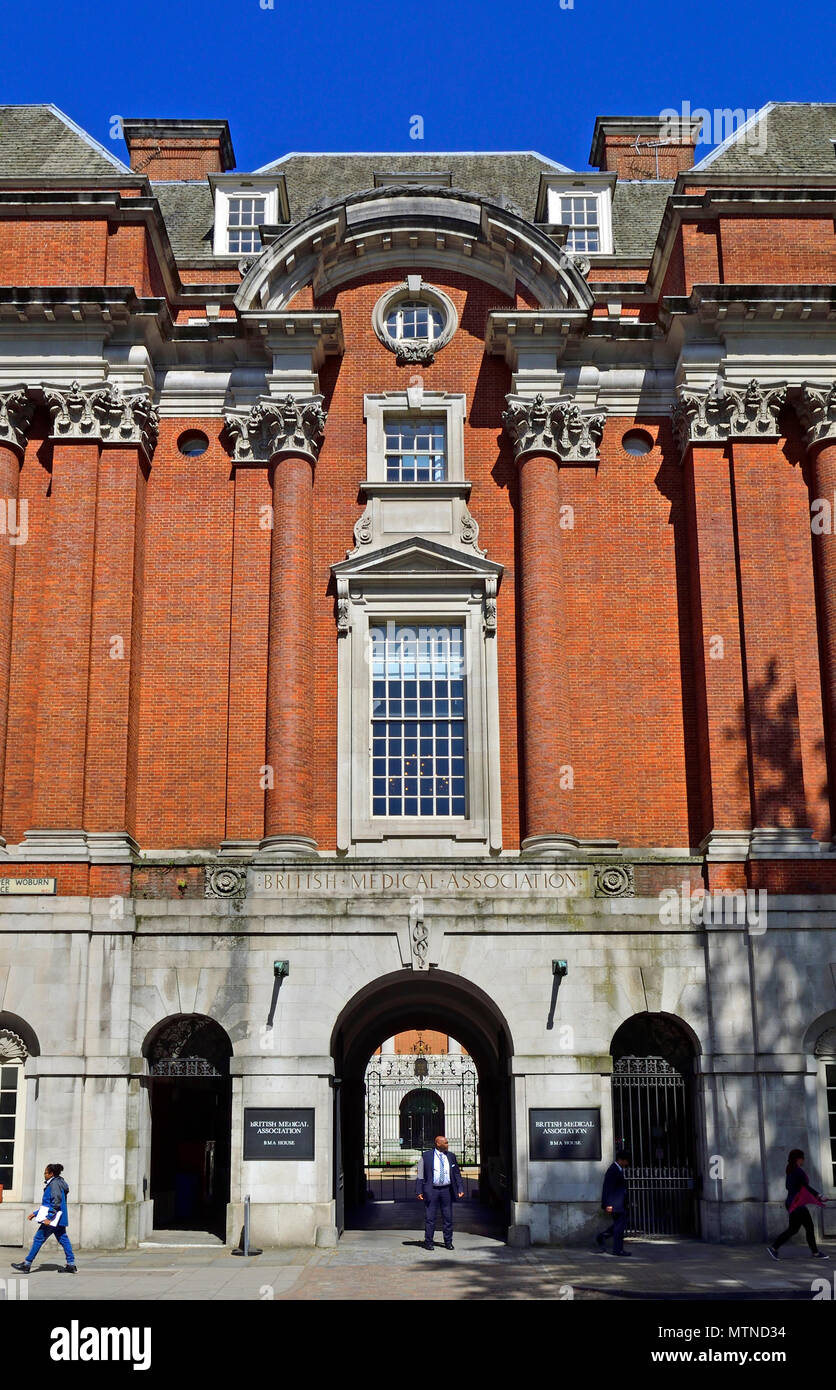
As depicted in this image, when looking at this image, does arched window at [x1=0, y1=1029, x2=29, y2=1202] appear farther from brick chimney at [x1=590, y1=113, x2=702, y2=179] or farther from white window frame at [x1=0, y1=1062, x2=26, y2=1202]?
brick chimney at [x1=590, y1=113, x2=702, y2=179]

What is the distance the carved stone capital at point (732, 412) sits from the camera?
25.5 metres

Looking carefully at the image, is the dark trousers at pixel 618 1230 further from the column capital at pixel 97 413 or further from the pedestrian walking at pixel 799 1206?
the column capital at pixel 97 413

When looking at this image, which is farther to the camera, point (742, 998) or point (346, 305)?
point (346, 305)

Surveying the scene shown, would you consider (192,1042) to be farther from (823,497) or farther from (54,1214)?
(823,497)

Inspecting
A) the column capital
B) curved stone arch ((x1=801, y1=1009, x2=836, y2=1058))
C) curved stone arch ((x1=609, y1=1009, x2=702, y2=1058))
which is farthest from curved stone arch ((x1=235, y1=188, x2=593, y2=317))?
curved stone arch ((x1=801, y1=1009, x2=836, y2=1058))

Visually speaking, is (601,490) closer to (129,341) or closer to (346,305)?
(346,305)

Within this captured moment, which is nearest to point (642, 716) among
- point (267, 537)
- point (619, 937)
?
point (619, 937)

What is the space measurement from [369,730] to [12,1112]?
8677 millimetres

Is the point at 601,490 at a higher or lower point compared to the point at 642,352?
lower

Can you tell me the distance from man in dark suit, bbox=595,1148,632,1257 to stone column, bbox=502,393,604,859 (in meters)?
5.14

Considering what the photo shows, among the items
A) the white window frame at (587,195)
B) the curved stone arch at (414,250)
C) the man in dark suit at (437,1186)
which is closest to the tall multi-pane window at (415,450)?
the curved stone arch at (414,250)

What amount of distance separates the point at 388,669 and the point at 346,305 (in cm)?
770

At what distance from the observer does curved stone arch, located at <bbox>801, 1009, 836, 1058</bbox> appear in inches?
887

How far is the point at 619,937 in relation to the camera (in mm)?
22938
